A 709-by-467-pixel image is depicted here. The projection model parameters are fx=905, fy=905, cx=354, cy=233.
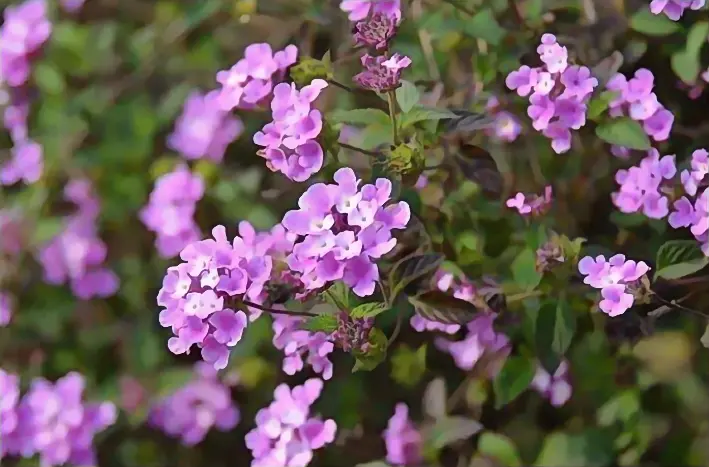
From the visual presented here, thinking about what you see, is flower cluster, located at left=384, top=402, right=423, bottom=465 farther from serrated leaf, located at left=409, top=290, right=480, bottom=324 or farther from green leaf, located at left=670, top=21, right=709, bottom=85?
green leaf, located at left=670, top=21, right=709, bottom=85

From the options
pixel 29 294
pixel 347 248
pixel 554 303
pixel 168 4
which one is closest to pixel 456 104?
pixel 554 303

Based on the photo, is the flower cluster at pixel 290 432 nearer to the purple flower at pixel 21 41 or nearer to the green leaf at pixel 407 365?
the green leaf at pixel 407 365

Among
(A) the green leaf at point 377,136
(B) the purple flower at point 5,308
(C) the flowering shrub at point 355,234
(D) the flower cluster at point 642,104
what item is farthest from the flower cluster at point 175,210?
(D) the flower cluster at point 642,104

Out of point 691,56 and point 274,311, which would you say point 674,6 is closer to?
point 691,56

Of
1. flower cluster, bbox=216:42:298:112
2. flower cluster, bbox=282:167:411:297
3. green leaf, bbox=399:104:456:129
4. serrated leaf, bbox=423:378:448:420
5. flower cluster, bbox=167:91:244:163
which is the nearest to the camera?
flower cluster, bbox=282:167:411:297

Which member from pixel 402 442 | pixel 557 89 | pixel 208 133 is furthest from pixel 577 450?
pixel 208 133

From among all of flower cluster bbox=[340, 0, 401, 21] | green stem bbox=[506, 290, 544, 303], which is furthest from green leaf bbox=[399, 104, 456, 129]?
green stem bbox=[506, 290, 544, 303]
